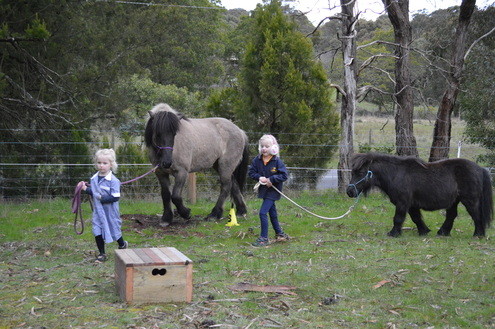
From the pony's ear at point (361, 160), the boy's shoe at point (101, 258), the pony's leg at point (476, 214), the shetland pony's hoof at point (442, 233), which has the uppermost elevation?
the pony's ear at point (361, 160)

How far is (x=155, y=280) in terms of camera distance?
529 cm

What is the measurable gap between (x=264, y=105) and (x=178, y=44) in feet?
59.8

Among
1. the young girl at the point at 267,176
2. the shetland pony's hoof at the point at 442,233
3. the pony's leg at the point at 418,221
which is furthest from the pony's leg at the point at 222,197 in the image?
the shetland pony's hoof at the point at 442,233

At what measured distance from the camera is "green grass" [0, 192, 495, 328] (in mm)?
4945

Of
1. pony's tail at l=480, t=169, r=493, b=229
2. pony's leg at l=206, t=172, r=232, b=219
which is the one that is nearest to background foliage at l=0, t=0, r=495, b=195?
pony's leg at l=206, t=172, r=232, b=219

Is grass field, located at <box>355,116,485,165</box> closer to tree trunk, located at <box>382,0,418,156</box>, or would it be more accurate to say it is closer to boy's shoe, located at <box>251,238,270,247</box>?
tree trunk, located at <box>382,0,418,156</box>

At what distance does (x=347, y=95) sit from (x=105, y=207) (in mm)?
9136

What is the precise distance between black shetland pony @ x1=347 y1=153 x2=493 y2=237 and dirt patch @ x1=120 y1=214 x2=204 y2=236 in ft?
9.73

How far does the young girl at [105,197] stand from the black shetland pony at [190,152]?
2451 mm

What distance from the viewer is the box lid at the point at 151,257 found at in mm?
5270

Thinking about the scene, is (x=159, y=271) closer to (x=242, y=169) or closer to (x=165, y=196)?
(x=165, y=196)

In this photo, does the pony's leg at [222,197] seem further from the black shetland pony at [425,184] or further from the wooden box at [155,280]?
the wooden box at [155,280]

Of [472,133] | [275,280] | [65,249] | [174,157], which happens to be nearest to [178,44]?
[472,133]

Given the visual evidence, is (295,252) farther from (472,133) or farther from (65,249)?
(472,133)
